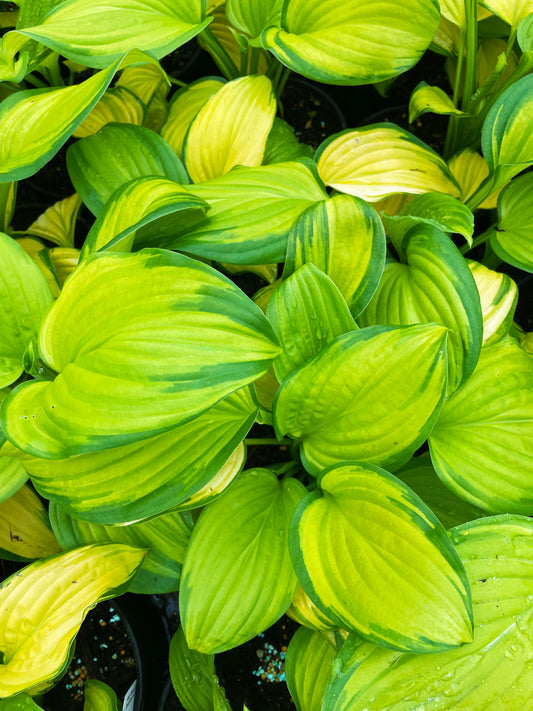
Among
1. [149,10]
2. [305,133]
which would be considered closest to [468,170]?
[305,133]

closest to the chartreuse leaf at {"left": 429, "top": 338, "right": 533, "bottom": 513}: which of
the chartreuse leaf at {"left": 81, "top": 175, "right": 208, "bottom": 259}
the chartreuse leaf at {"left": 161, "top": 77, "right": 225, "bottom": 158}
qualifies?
the chartreuse leaf at {"left": 81, "top": 175, "right": 208, "bottom": 259}

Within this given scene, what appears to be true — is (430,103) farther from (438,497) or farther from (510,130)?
(438,497)

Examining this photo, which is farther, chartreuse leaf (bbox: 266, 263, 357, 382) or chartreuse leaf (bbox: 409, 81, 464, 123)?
chartreuse leaf (bbox: 409, 81, 464, 123)

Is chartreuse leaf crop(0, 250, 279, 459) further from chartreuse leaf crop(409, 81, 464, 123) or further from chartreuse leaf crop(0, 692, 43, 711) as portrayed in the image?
chartreuse leaf crop(409, 81, 464, 123)

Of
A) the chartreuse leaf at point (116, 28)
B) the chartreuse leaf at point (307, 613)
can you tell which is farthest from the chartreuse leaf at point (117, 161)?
the chartreuse leaf at point (307, 613)

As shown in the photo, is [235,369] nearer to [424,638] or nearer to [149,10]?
[424,638]

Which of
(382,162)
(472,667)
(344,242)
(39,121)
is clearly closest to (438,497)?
(472,667)

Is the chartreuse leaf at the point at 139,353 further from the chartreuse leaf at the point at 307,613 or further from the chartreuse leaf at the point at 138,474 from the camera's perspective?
the chartreuse leaf at the point at 307,613
